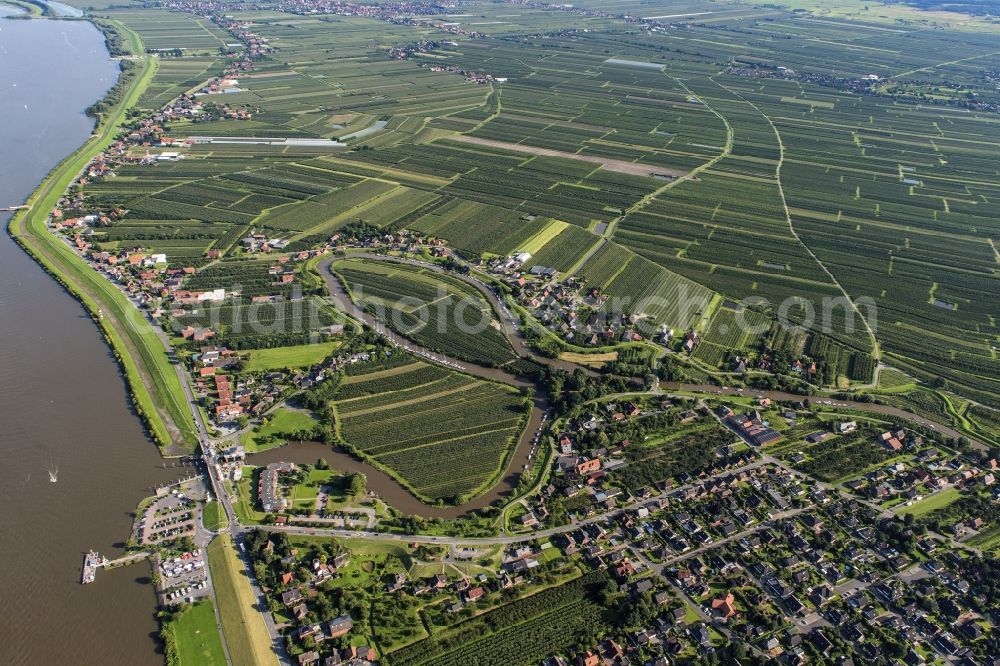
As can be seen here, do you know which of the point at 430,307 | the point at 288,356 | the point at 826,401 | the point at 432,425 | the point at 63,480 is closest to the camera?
the point at 63,480

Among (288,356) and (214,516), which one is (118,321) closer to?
(288,356)

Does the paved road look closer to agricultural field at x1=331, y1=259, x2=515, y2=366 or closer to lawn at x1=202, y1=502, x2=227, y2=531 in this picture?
agricultural field at x1=331, y1=259, x2=515, y2=366

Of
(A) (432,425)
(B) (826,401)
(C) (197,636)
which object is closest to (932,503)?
(B) (826,401)

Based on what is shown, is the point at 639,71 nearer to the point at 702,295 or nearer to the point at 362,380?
the point at 702,295

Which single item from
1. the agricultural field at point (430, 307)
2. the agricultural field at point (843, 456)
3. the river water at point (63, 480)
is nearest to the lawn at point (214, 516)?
the river water at point (63, 480)

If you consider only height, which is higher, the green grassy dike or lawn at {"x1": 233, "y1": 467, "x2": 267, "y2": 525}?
the green grassy dike

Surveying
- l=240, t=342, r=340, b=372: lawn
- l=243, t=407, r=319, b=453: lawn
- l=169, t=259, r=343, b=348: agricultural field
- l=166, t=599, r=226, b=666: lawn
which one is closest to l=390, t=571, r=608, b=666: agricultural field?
l=166, t=599, r=226, b=666: lawn

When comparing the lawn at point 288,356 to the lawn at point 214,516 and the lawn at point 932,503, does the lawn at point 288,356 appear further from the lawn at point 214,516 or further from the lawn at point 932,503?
the lawn at point 932,503
